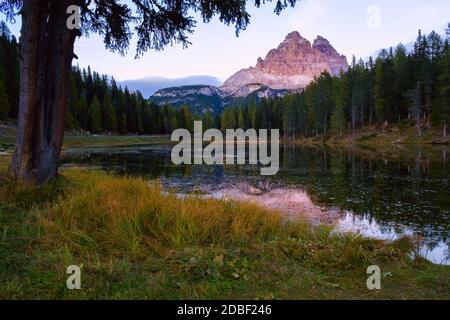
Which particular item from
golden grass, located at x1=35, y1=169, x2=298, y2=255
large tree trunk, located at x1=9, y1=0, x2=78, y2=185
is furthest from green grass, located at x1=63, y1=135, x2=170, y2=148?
golden grass, located at x1=35, y1=169, x2=298, y2=255

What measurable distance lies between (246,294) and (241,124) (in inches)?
4986

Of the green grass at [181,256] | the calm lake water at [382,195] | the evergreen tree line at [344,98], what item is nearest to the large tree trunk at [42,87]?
the green grass at [181,256]

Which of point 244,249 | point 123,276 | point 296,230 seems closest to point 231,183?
point 296,230

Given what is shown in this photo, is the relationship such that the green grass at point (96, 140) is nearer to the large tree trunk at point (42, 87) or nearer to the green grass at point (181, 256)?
the large tree trunk at point (42, 87)

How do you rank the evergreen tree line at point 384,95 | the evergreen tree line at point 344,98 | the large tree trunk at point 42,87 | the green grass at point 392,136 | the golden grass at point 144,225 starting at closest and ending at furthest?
the golden grass at point 144,225 < the large tree trunk at point 42,87 < the green grass at point 392,136 < the evergreen tree line at point 384,95 < the evergreen tree line at point 344,98

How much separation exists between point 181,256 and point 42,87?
256 inches

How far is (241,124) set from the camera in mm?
129750

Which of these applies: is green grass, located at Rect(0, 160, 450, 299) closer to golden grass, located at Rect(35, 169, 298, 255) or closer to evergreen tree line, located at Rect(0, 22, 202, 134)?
golden grass, located at Rect(35, 169, 298, 255)

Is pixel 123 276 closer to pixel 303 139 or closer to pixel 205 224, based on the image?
pixel 205 224

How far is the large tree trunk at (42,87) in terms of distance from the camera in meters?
8.28

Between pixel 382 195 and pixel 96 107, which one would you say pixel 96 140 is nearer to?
pixel 96 107

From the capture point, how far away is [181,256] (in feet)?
16.7

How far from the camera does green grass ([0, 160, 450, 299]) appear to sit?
4.22 m

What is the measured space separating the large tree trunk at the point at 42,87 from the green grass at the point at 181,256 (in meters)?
1.40
